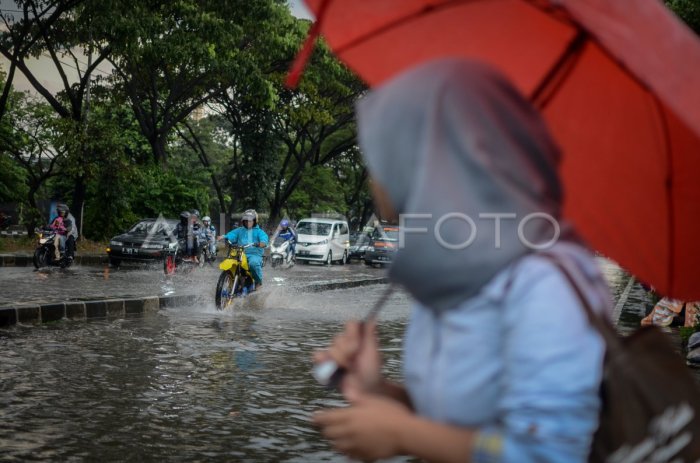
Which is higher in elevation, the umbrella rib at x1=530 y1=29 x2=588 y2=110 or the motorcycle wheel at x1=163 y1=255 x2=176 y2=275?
the umbrella rib at x1=530 y1=29 x2=588 y2=110

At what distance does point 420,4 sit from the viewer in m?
2.19

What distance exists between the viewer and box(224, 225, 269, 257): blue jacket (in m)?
15.2

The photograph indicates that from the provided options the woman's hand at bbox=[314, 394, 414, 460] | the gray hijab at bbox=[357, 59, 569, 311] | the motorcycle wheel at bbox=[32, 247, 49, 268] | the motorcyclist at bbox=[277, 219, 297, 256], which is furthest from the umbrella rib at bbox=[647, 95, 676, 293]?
the motorcyclist at bbox=[277, 219, 297, 256]

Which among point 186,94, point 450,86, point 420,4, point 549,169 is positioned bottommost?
point 549,169

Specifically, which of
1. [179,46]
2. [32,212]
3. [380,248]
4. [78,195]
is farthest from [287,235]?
[32,212]

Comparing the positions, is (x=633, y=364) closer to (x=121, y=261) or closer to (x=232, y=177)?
(x=121, y=261)

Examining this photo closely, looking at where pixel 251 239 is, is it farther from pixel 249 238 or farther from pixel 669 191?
pixel 669 191

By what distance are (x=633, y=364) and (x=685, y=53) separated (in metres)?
0.55

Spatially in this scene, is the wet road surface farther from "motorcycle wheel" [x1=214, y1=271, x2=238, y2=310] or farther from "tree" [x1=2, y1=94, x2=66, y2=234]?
"tree" [x1=2, y1=94, x2=66, y2=234]

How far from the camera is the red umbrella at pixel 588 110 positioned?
6.95 ft

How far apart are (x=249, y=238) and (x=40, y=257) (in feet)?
29.9

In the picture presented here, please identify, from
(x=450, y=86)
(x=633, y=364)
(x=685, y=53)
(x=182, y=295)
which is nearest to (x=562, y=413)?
(x=633, y=364)

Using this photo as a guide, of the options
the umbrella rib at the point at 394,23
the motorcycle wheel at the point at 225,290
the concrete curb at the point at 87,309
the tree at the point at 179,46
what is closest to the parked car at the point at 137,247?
the tree at the point at 179,46

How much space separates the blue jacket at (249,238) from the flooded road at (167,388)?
1.63m
